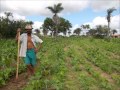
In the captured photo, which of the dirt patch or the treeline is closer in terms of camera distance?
the dirt patch

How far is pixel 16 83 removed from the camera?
9.45 metres

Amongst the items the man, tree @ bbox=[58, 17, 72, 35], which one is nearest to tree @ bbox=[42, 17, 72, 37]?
tree @ bbox=[58, 17, 72, 35]

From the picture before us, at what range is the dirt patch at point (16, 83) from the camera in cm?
883

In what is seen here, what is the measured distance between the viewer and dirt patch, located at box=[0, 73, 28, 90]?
348 inches

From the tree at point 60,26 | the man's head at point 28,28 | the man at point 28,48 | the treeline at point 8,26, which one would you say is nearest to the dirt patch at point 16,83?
the man at point 28,48

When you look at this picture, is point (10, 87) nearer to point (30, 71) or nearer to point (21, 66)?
point (30, 71)

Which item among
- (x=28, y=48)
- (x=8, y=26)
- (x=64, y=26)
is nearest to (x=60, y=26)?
(x=64, y=26)

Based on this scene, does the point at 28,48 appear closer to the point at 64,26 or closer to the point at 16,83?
the point at 16,83

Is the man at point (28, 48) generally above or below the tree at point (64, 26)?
below

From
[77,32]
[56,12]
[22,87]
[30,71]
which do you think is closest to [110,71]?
[30,71]

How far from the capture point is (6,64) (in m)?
12.6

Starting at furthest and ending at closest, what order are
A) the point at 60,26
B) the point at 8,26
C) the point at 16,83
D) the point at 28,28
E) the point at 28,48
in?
the point at 60,26, the point at 8,26, the point at 28,48, the point at 28,28, the point at 16,83

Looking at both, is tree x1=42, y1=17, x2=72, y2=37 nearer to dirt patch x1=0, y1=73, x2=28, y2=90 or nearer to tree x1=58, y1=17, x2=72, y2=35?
tree x1=58, y1=17, x2=72, y2=35

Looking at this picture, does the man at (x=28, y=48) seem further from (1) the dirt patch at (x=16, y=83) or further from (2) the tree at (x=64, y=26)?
(2) the tree at (x=64, y=26)
